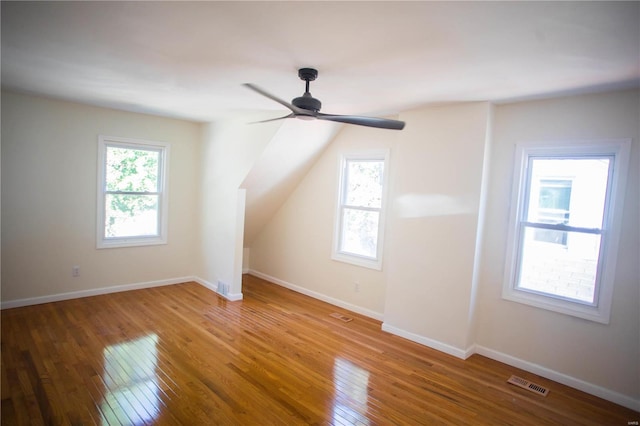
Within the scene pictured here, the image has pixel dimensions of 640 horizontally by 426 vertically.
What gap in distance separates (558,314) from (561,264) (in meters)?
0.44

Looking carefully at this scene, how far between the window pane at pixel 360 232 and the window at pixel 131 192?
2716 millimetres

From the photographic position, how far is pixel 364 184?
4648 mm

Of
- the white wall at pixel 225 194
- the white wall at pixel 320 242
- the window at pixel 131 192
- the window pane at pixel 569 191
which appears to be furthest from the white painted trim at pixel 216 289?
the window pane at pixel 569 191

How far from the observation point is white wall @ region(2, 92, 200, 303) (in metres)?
4.03

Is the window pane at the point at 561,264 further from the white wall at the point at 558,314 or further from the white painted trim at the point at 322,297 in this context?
the white painted trim at the point at 322,297

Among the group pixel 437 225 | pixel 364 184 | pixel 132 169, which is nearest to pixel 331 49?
pixel 437 225

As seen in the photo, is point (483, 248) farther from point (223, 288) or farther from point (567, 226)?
point (223, 288)

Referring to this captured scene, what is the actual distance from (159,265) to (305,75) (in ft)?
12.9

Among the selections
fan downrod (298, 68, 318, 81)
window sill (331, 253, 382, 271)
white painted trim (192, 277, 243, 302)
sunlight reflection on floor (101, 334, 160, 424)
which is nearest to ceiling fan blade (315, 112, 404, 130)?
fan downrod (298, 68, 318, 81)

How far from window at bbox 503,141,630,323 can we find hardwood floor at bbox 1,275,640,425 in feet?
2.57

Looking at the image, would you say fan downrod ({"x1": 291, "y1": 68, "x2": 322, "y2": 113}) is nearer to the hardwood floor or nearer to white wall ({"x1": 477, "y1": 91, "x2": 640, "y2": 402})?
white wall ({"x1": 477, "y1": 91, "x2": 640, "y2": 402})

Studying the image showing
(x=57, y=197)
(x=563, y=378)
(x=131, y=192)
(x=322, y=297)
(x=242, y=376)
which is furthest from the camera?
(x=322, y=297)

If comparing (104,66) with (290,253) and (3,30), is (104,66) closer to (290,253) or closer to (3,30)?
(3,30)

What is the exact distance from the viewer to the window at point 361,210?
4449 mm
